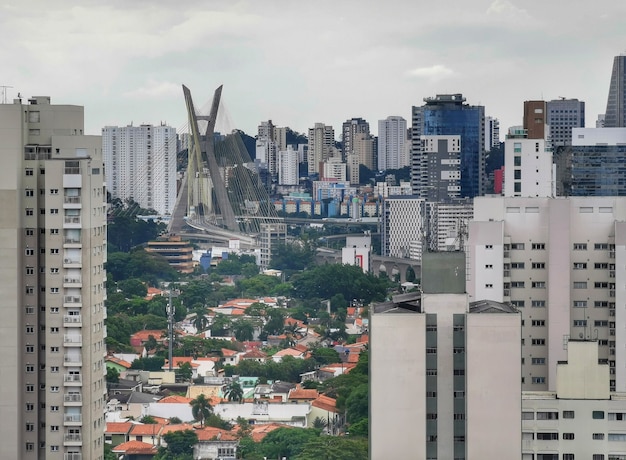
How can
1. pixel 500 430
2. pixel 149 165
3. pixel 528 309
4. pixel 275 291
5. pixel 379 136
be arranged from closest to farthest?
pixel 500 430, pixel 528 309, pixel 275 291, pixel 149 165, pixel 379 136

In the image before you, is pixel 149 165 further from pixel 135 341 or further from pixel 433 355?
pixel 433 355

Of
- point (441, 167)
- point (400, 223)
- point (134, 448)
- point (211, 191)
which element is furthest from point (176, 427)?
point (441, 167)

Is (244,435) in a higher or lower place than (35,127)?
lower

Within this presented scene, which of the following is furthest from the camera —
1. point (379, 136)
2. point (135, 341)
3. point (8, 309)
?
point (379, 136)

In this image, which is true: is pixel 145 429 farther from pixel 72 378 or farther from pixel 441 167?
pixel 441 167

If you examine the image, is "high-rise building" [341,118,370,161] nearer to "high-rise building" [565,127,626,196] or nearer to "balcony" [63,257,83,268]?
"high-rise building" [565,127,626,196]

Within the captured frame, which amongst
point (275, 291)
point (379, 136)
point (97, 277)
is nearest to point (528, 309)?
point (97, 277)
